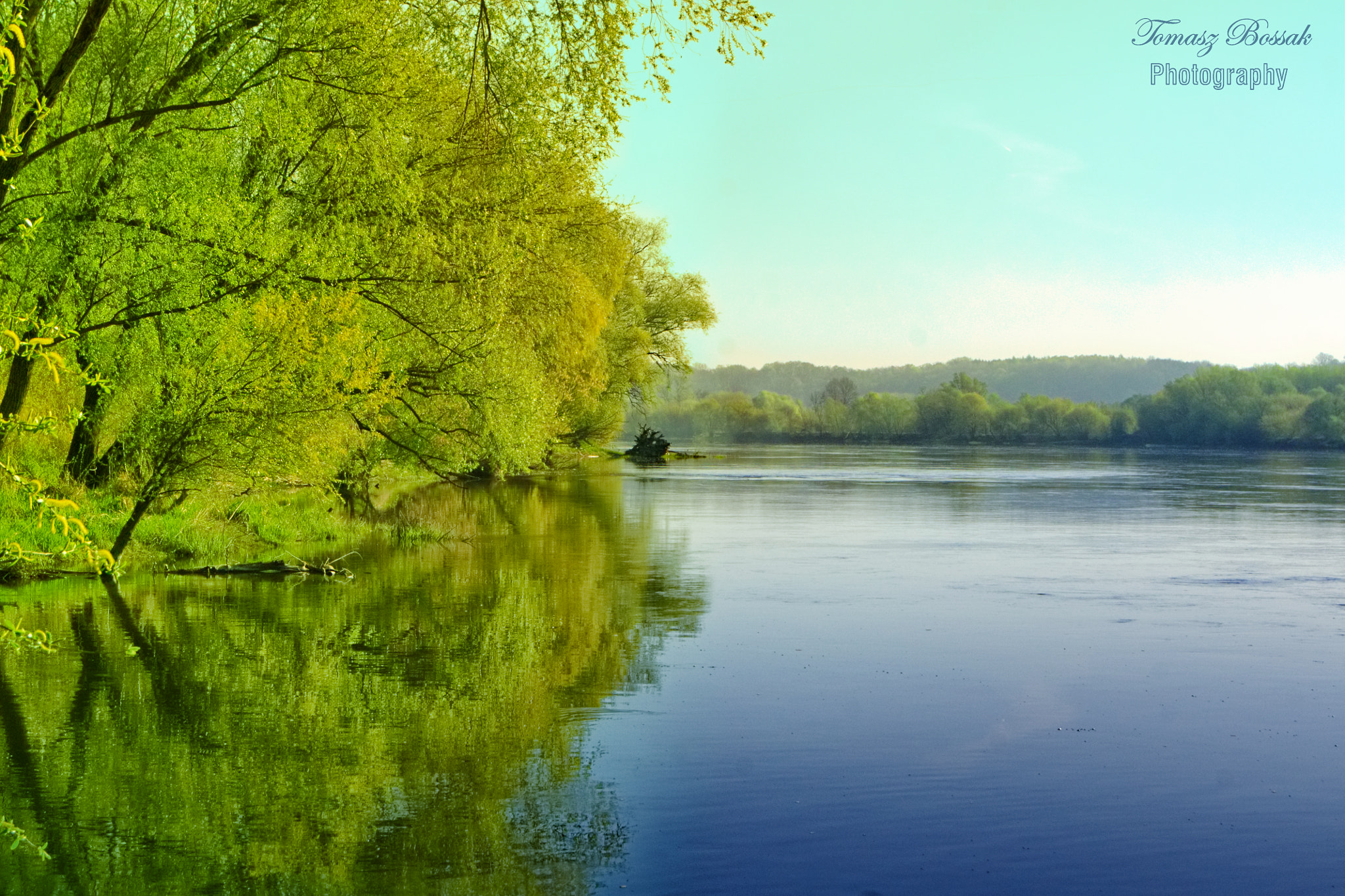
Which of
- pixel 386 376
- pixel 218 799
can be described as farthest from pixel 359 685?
pixel 386 376

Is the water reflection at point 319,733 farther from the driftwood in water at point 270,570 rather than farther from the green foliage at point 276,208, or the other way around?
the green foliage at point 276,208

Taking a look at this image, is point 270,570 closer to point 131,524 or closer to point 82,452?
point 131,524

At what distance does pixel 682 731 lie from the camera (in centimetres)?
1125

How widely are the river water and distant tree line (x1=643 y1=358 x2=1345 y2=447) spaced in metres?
115

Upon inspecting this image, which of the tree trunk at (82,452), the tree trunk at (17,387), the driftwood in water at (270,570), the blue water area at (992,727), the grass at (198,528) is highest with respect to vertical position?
the tree trunk at (17,387)

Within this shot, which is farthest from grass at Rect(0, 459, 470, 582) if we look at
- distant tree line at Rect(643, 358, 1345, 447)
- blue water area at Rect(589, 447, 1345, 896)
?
distant tree line at Rect(643, 358, 1345, 447)

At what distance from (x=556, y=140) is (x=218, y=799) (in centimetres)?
1699

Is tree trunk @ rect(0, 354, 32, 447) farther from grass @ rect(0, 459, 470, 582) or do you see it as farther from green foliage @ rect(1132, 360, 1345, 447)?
green foliage @ rect(1132, 360, 1345, 447)

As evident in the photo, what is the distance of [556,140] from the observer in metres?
23.8

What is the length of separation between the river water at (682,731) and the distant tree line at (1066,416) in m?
115

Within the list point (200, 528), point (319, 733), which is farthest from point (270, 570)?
point (319, 733)

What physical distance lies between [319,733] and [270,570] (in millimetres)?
10699

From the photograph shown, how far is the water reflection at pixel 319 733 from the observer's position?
25.8 ft

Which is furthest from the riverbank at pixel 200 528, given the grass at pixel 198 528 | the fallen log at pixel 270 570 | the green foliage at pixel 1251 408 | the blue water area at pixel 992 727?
the green foliage at pixel 1251 408
